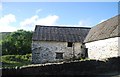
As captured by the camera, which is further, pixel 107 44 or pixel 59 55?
pixel 59 55

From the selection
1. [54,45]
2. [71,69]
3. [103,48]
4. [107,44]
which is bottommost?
[71,69]

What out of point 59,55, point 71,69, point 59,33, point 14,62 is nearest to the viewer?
point 71,69

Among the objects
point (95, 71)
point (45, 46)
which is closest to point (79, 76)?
point (95, 71)

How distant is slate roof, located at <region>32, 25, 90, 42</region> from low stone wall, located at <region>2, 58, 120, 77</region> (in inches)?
533

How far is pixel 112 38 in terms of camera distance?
20.0 meters

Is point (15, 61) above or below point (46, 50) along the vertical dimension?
below

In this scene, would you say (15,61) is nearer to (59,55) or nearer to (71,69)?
(59,55)

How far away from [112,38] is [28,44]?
91.1ft

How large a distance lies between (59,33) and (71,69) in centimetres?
1652

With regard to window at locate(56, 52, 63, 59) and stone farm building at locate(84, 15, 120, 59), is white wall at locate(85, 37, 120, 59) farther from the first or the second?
window at locate(56, 52, 63, 59)

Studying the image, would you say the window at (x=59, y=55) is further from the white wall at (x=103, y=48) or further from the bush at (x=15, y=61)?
the bush at (x=15, y=61)

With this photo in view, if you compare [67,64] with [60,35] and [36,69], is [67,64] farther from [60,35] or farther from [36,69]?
[60,35]

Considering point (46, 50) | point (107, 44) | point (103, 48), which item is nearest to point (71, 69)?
point (107, 44)

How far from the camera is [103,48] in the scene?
2170cm
